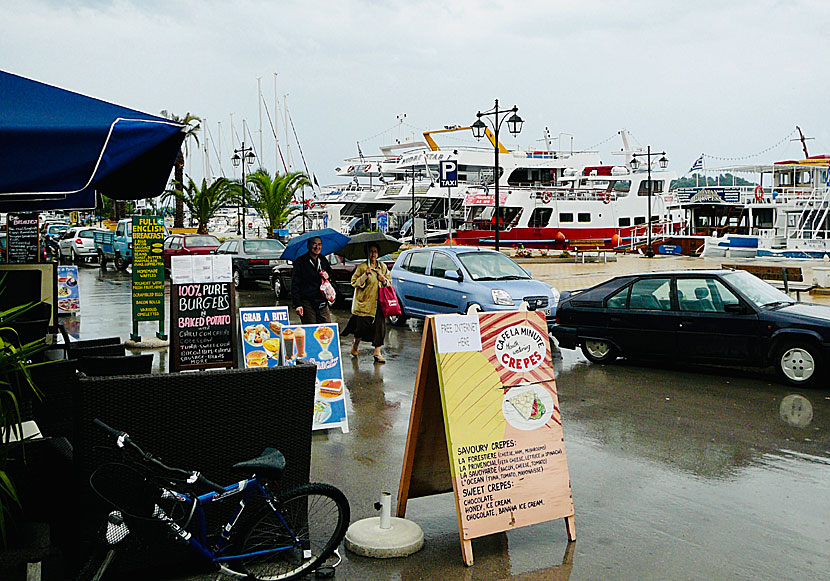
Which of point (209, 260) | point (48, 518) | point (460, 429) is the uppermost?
point (209, 260)

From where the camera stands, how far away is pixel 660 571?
4891 mm

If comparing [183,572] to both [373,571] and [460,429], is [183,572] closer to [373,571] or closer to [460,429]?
[373,571]

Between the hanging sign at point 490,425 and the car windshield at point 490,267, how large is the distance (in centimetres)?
923

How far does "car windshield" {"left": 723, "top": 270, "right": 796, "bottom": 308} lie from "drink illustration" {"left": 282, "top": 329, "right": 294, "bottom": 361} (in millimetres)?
6340

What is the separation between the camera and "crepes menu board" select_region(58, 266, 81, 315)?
1775cm

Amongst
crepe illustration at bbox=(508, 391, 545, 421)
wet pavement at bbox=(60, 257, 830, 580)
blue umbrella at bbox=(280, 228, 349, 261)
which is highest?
blue umbrella at bbox=(280, 228, 349, 261)

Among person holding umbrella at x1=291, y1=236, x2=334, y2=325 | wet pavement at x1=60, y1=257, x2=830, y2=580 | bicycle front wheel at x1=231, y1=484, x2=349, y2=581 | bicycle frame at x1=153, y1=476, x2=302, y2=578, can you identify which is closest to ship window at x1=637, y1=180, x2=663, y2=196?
wet pavement at x1=60, y1=257, x2=830, y2=580

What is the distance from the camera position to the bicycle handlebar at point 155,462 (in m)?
4.02

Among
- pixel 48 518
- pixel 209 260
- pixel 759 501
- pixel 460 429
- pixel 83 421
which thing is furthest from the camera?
pixel 209 260

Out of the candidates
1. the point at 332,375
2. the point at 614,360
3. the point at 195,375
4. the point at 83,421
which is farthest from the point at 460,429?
the point at 614,360

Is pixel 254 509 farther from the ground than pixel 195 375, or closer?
closer

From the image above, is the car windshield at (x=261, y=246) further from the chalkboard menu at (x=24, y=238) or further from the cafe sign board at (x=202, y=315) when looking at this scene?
the cafe sign board at (x=202, y=315)

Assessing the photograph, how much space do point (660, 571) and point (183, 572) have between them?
9.54 feet

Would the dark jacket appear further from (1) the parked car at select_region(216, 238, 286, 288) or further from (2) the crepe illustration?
(1) the parked car at select_region(216, 238, 286, 288)
